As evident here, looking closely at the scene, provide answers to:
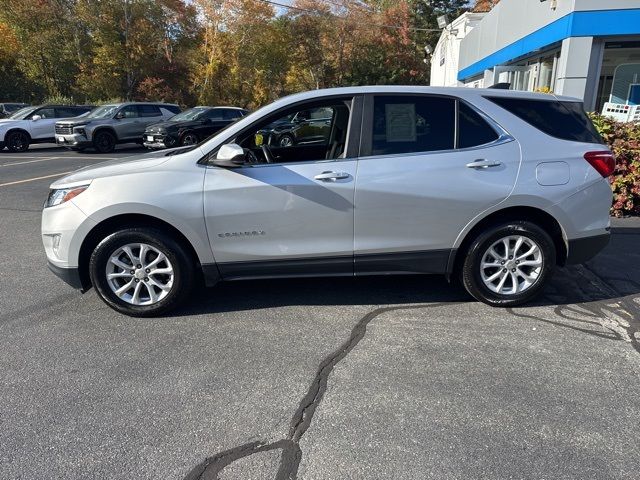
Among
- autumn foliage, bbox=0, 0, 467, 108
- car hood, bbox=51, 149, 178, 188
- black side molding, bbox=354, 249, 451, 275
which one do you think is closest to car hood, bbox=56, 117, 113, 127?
car hood, bbox=51, 149, 178, 188

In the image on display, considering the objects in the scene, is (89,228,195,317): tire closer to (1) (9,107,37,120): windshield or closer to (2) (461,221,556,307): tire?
(2) (461,221,556,307): tire

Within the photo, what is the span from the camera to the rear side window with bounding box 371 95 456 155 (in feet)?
12.6

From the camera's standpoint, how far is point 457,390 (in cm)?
294

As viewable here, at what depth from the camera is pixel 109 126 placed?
56.5 feet

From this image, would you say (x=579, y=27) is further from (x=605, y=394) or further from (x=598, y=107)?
(x=605, y=394)

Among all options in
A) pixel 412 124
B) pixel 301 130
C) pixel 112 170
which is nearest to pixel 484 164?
pixel 412 124

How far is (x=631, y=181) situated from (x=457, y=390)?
5.51 m

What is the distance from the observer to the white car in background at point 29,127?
17.1 meters

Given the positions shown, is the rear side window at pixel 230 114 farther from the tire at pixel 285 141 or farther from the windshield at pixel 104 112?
the tire at pixel 285 141

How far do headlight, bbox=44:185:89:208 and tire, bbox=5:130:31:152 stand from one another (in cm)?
1632

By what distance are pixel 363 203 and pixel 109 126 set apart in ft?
52.8

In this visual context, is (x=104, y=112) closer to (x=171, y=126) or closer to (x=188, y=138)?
(x=171, y=126)

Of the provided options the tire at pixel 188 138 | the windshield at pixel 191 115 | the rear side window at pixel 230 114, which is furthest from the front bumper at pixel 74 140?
the rear side window at pixel 230 114

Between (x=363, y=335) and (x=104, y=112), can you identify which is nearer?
(x=363, y=335)
